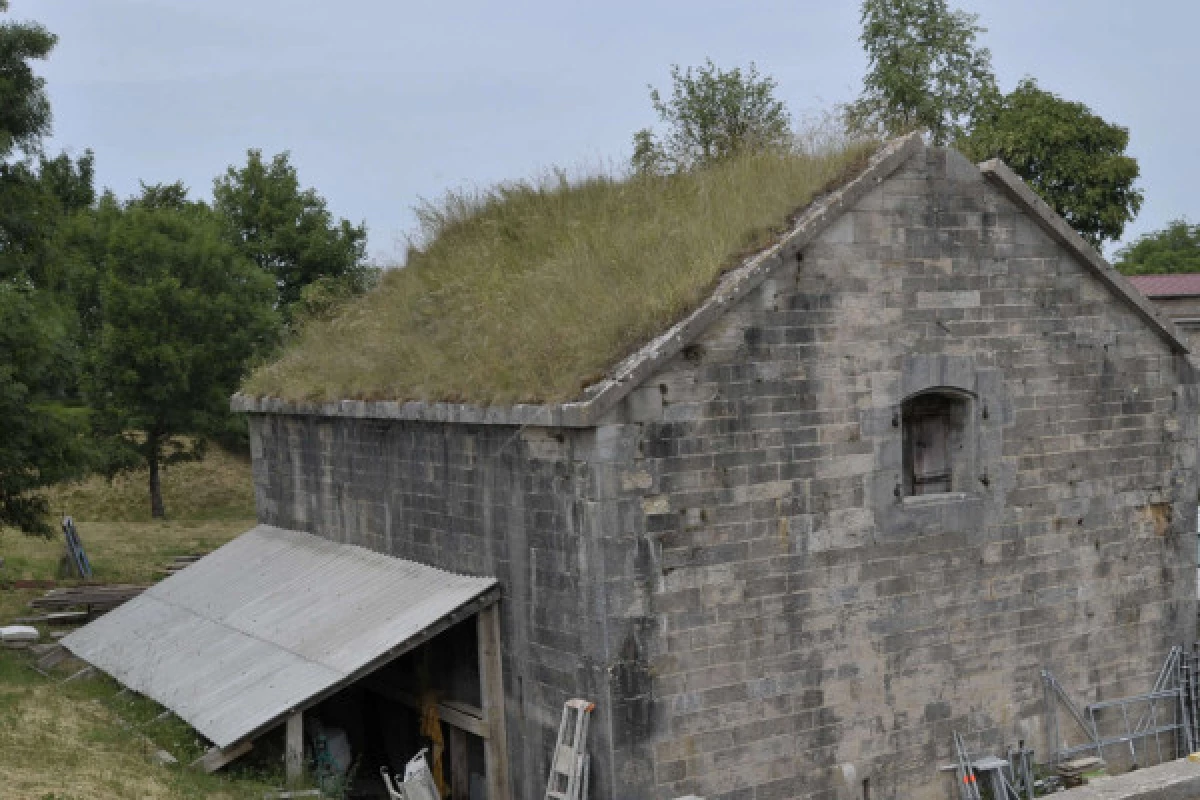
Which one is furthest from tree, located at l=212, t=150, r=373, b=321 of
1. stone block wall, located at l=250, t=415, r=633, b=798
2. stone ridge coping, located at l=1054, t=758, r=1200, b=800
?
stone ridge coping, located at l=1054, t=758, r=1200, b=800

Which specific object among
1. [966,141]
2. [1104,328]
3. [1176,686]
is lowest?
[1176,686]

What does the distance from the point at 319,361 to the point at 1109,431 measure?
928 centimetres

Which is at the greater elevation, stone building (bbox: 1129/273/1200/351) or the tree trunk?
stone building (bbox: 1129/273/1200/351)

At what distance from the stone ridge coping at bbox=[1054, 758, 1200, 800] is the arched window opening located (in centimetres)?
305

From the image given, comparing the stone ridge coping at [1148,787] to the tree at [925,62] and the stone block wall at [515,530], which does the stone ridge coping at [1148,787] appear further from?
the tree at [925,62]

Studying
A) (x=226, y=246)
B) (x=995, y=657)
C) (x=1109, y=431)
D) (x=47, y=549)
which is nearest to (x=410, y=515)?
(x=995, y=657)

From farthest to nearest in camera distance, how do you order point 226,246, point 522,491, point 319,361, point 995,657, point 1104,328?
point 226,246 → point 319,361 → point 1104,328 → point 995,657 → point 522,491

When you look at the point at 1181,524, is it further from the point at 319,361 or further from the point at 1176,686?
the point at 319,361

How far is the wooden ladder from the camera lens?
35.0 ft

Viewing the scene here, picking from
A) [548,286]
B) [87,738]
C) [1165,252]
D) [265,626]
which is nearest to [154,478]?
[265,626]

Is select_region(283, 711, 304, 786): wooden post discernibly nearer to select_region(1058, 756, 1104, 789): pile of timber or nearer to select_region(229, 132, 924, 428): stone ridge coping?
select_region(229, 132, 924, 428): stone ridge coping

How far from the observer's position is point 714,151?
16.8 meters

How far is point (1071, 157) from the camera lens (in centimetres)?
3416

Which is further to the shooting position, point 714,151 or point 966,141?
point 966,141
